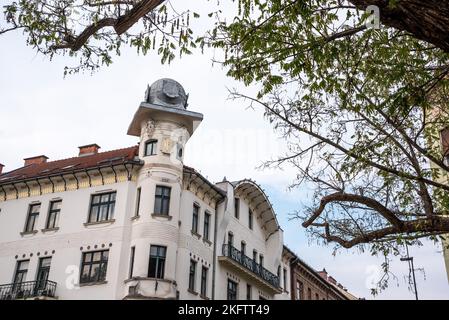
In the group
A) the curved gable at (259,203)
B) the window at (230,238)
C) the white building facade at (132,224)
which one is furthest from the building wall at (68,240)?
the curved gable at (259,203)

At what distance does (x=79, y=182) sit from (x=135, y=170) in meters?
3.29

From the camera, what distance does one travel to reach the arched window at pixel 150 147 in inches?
1080

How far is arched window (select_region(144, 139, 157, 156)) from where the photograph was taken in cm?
2744

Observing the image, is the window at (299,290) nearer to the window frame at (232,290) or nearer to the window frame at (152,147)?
the window frame at (232,290)

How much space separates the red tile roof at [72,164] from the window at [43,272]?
472 cm

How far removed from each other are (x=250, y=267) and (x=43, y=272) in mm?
12387

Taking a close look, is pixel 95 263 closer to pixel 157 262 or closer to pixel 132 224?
pixel 132 224

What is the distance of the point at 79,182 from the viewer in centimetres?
2780

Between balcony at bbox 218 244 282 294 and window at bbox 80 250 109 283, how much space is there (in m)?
6.75

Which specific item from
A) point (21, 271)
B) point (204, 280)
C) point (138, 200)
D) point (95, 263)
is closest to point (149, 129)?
point (138, 200)

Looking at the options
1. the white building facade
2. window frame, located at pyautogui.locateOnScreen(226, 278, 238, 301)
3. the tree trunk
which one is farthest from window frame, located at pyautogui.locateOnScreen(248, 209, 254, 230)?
the tree trunk

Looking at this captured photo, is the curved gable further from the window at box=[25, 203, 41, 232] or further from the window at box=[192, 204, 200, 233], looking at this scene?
the window at box=[25, 203, 41, 232]
